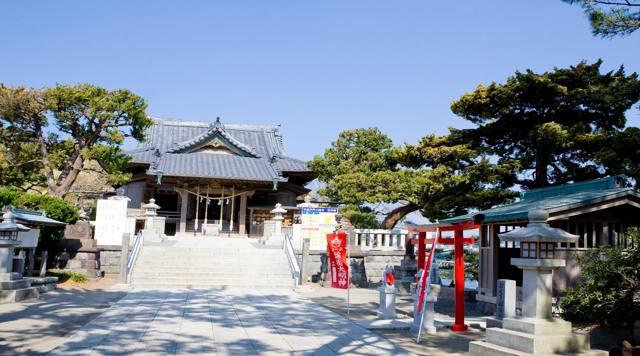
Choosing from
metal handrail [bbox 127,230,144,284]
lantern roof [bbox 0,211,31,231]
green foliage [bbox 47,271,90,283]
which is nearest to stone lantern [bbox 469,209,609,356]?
lantern roof [bbox 0,211,31,231]

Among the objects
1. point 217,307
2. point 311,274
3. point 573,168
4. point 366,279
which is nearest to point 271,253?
point 311,274

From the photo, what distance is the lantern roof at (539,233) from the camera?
20.1ft

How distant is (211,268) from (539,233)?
1130 cm

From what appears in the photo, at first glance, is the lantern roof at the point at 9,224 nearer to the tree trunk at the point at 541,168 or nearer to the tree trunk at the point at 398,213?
the tree trunk at the point at 541,168

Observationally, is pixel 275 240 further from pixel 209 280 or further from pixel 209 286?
pixel 209 286

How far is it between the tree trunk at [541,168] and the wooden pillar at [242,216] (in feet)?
50.5

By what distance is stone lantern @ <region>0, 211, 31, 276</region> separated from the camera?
34.3 ft

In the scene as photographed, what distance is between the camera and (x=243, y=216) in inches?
1037

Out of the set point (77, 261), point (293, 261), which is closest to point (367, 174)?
point (293, 261)

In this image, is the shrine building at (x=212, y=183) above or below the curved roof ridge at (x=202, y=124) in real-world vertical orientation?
below

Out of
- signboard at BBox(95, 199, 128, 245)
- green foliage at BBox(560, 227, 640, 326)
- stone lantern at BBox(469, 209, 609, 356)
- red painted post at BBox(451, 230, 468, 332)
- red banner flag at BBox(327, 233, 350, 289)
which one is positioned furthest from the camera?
signboard at BBox(95, 199, 128, 245)

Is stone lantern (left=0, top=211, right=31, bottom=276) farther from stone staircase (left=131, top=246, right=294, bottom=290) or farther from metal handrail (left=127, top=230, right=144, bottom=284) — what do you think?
stone staircase (left=131, top=246, right=294, bottom=290)

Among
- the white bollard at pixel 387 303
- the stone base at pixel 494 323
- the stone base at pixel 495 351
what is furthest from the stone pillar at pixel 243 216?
the stone base at pixel 495 351

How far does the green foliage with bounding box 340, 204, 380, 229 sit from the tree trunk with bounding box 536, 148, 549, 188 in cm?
943
